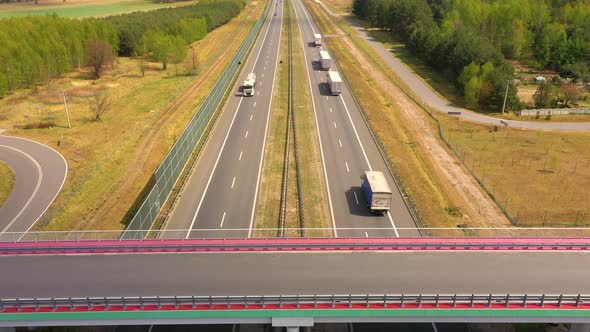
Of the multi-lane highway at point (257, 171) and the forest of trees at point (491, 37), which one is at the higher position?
the forest of trees at point (491, 37)

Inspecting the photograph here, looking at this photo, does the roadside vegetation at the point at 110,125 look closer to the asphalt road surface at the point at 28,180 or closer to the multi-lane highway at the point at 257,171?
the asphalt road surface at the point at 28,180

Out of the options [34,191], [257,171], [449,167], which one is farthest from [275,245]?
[449,167]

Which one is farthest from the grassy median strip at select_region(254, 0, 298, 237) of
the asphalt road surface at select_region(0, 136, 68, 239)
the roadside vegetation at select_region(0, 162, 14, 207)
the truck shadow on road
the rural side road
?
the rural side road

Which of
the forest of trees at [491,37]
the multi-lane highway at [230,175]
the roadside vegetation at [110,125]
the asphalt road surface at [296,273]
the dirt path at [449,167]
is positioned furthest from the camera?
the forest of trees at [491,37]

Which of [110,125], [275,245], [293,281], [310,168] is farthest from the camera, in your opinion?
[110,125]

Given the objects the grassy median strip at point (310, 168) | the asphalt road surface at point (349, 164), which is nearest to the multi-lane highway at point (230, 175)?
the grassy median strip at point (310, 168)

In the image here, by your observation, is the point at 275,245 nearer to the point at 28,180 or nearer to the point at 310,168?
the point at 310,168
